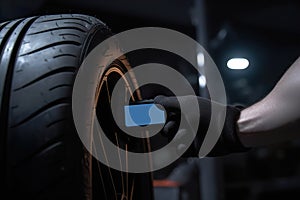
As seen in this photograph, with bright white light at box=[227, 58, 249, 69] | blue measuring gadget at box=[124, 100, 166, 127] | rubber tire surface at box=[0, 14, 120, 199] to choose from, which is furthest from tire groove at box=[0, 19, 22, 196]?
bright white light at box=[227, 58, 249, 69]

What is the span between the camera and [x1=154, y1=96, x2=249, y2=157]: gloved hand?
0.91 m

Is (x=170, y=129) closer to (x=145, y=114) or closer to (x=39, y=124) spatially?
(x=145, y=114)

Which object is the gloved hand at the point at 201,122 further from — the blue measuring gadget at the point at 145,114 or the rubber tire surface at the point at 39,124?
the rubber tire surface at the point at 39,124

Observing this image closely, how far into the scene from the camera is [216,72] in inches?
70.7

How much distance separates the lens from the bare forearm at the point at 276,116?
0.82m

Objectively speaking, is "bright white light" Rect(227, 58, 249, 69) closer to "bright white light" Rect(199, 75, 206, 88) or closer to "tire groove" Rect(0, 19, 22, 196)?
"bright white light" Rect(199, 75, 206, 88)

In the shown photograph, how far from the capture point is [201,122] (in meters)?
0.94

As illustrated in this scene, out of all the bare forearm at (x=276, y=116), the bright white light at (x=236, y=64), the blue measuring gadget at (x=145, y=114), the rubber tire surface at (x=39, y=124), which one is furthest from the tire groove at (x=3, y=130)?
the bright white light at (x=236, y=64)

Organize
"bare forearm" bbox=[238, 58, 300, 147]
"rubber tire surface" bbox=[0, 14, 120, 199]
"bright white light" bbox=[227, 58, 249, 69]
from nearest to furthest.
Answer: "rubber tire surface" bbox=[0, 14, 120, 199] → "bare forearm" bbox=[238, 58, 300, 147] → "bright white light" bbox=[227, 58, 249, 69]

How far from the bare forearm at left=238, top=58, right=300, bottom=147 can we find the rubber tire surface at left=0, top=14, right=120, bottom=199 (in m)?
0.33

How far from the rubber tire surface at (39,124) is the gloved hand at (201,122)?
23 cm

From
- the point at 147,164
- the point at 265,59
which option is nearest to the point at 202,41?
the point at 147,164

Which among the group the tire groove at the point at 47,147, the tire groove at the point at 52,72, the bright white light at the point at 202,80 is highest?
the bright white light at the point at 202,80

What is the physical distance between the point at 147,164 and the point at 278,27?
11.2 ft
